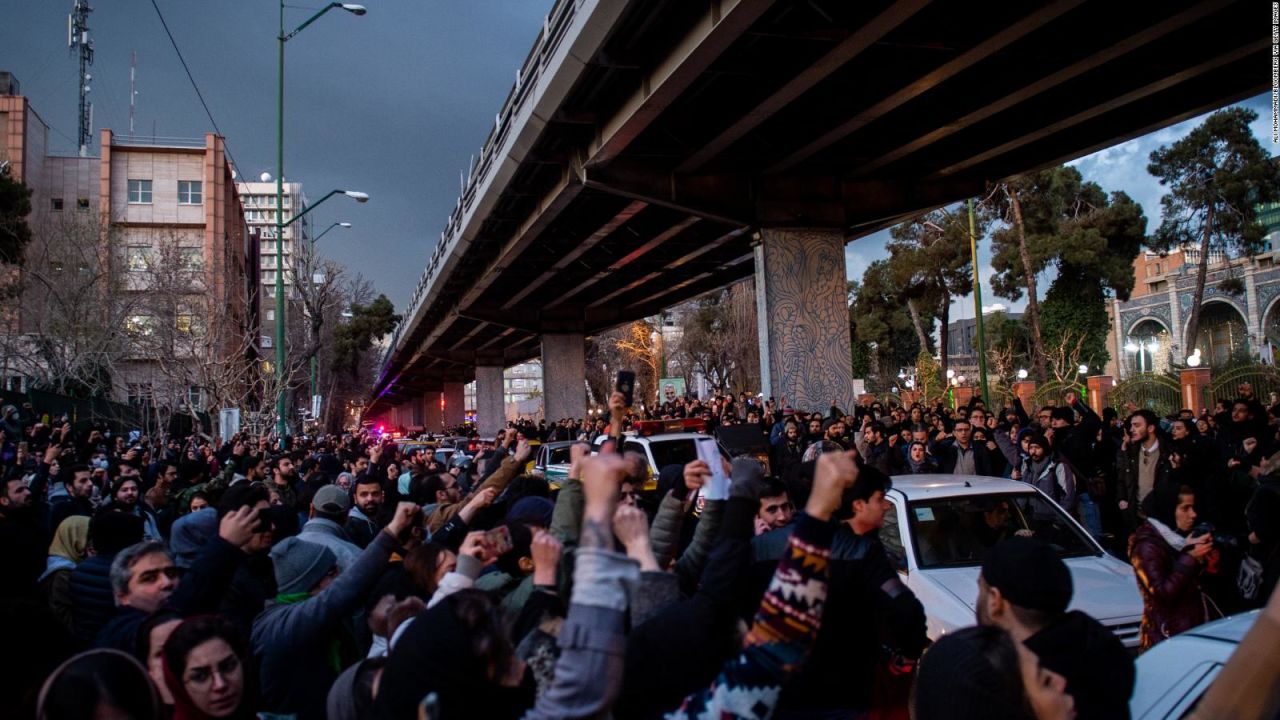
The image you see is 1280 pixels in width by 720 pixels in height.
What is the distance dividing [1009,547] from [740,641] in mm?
933

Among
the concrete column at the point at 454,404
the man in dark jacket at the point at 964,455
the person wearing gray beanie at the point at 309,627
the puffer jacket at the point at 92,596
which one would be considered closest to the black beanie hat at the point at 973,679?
the person wearing gray beanie at the point at 309,627

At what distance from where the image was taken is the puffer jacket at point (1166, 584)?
4.77 m

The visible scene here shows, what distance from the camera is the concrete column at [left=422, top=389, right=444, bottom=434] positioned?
104 meters

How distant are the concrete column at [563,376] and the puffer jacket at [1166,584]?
38.3m

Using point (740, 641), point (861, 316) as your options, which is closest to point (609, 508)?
point (740, 641)

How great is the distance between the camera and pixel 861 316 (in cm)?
6297

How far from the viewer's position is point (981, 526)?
730cm

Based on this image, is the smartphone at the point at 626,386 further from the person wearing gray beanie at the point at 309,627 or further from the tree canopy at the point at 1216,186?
the tree canopy at the point at 1216,186

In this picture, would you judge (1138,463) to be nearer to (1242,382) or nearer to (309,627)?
(309,627)

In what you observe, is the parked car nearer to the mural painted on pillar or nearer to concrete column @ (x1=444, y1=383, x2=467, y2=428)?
the mural painted on pillar

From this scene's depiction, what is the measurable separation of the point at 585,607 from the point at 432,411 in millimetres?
109349

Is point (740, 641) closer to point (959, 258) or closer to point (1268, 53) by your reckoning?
point (1268, 53)

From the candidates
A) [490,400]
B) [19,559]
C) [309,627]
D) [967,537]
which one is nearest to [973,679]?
[309,627]

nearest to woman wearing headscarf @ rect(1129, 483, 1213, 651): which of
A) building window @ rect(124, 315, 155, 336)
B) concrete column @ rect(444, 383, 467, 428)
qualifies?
building window @ rect(124, 315, 155, 336)
